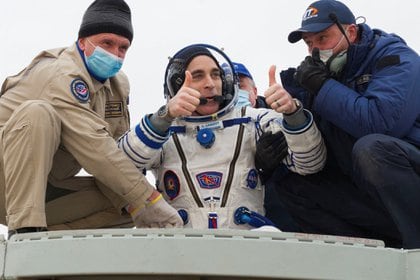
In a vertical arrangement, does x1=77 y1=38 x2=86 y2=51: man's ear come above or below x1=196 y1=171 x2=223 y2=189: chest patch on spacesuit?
above

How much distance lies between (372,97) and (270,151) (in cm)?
66

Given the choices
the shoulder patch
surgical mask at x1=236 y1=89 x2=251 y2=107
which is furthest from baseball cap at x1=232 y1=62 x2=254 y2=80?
the shoulder patch

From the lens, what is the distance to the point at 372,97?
4.58 meters

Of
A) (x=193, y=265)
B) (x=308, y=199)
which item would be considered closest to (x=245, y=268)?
(x=193, y=265)

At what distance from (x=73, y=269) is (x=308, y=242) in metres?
0.89

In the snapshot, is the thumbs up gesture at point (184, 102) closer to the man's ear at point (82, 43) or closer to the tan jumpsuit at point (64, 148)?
the tan jumpsuit at point (64, 148)

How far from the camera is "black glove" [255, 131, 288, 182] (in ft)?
15.9

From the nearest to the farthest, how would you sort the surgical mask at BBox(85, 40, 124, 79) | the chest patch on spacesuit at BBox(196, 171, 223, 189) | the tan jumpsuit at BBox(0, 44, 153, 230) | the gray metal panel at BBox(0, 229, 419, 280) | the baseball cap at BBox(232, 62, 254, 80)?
the gray metal panel at BBox(0, 229, 419, 280) < the tan jumpsuit at BBox(0, 44, 153, 230) < the chest patch on spacesuit at BBox(196, 171, 223, 189) < the surgical mask at BBox(85, 40, 124, 79) < the baseball cap at BBox(232, 62, 254, 80)

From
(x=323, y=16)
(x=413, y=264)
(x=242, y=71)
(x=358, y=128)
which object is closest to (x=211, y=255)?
(x=413, y=264)

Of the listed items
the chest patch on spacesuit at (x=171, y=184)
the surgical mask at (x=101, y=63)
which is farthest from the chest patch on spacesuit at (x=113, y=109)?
the chest patch on spacesuit at (x=171, y=184)

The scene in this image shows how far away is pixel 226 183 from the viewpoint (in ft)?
15.8

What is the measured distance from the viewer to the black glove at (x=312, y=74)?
15.6ft

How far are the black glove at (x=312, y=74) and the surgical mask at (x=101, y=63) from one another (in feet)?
3.58

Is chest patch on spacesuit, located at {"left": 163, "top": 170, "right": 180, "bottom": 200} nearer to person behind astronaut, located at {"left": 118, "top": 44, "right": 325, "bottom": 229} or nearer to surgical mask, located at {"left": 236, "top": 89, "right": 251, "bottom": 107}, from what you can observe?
person behind astronaut, located at {"left": 118, "top": 44, "right": 325, "bottom": 229}
